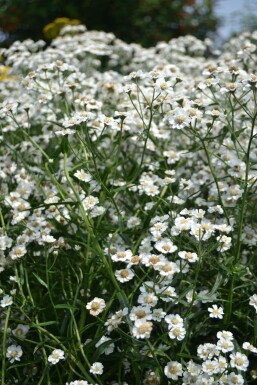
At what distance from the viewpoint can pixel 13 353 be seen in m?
1.52

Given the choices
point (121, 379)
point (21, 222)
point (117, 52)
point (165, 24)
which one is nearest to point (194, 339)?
point (121, 379)

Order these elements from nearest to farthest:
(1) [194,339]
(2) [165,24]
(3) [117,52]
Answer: (1) [194,339] < (3) [117,52] < (2) [165,24]

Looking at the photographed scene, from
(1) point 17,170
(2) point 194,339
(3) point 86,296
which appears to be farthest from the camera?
(1) point 17,170

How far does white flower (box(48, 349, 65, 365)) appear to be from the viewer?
1427mm

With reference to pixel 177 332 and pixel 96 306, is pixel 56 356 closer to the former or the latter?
pixel 96 306

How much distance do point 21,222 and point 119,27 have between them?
4677 mm

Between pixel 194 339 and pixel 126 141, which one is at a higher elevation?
pixel 126 141

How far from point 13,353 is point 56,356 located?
0.14 metres

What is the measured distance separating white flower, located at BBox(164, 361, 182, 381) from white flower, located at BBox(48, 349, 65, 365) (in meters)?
0.25

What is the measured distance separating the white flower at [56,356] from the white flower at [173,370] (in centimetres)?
25

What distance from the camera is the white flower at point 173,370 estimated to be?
53.8 inches

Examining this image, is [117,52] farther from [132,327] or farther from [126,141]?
[132,327]

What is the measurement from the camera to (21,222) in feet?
5.66

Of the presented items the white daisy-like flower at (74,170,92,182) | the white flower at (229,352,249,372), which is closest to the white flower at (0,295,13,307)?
the white daisy-like flower at (74,170,92,182)
